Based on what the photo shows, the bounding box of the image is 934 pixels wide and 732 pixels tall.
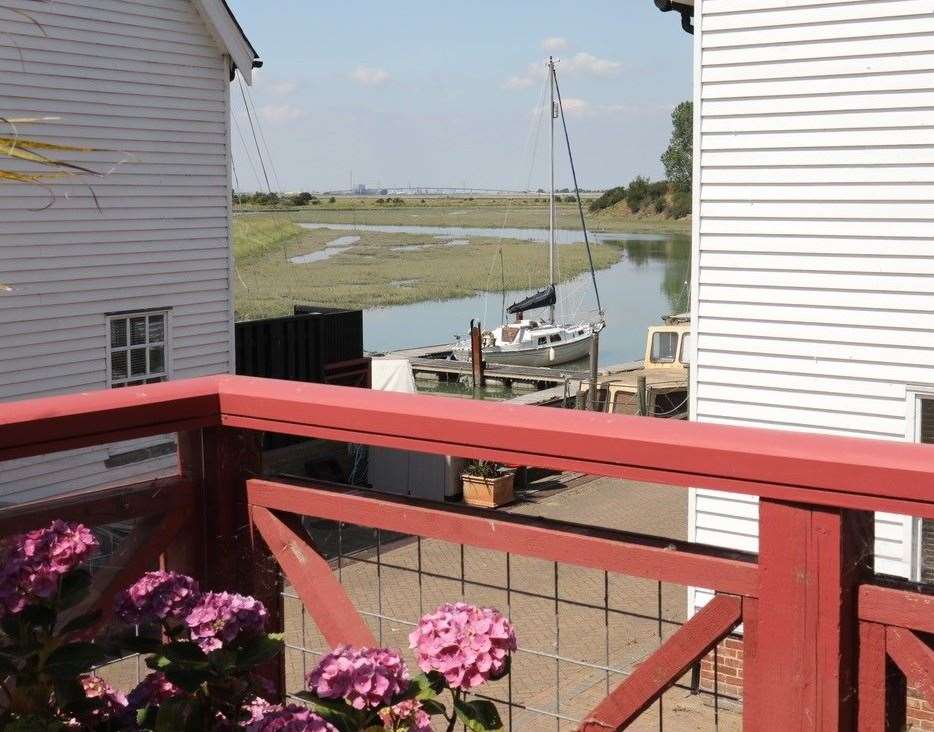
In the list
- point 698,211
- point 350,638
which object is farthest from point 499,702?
point 698,211

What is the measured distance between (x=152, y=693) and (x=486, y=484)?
15529 millimetres

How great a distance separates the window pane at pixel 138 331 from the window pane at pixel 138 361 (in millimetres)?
94

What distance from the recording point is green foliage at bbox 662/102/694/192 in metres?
126

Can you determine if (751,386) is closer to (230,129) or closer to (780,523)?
(780,523)

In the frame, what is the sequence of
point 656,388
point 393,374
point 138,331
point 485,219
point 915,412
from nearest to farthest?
point 915,412
point 138,331
point 393,374
point 656,388
point 485,219

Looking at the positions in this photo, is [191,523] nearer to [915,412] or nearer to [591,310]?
[915,412]

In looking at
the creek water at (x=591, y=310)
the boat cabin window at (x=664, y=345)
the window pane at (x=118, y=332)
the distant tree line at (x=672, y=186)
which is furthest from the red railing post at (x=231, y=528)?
the distant tree line at (x=672, y=186)

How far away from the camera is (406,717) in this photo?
1.63 metres

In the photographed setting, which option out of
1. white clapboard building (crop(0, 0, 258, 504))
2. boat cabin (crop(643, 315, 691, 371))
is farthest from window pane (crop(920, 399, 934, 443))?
boat cabin (crop(643, 315, 691, 371))

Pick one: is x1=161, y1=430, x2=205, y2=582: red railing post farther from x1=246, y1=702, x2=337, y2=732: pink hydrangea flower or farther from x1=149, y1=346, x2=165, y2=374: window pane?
x1=149, y1=346, x2=165, y2=374: window pane

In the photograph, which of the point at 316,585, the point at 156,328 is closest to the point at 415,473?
the point at 156,328

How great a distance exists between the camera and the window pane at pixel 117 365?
14094mm

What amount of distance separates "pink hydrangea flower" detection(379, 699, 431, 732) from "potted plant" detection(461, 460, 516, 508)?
15.6 meters

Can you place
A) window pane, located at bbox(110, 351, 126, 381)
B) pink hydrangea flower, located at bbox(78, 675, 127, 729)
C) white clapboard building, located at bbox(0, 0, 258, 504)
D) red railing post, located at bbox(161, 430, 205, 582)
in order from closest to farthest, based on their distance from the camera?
pink hydrangea flower, located at bbox(78, 675, 127, 729)
red railing post, located at bbox(161, 430, 205, 582)
white clapboard building, located at bbox(0, 0, 258, 504)
window pane, located at bbox(110, 351, 126, 381)
